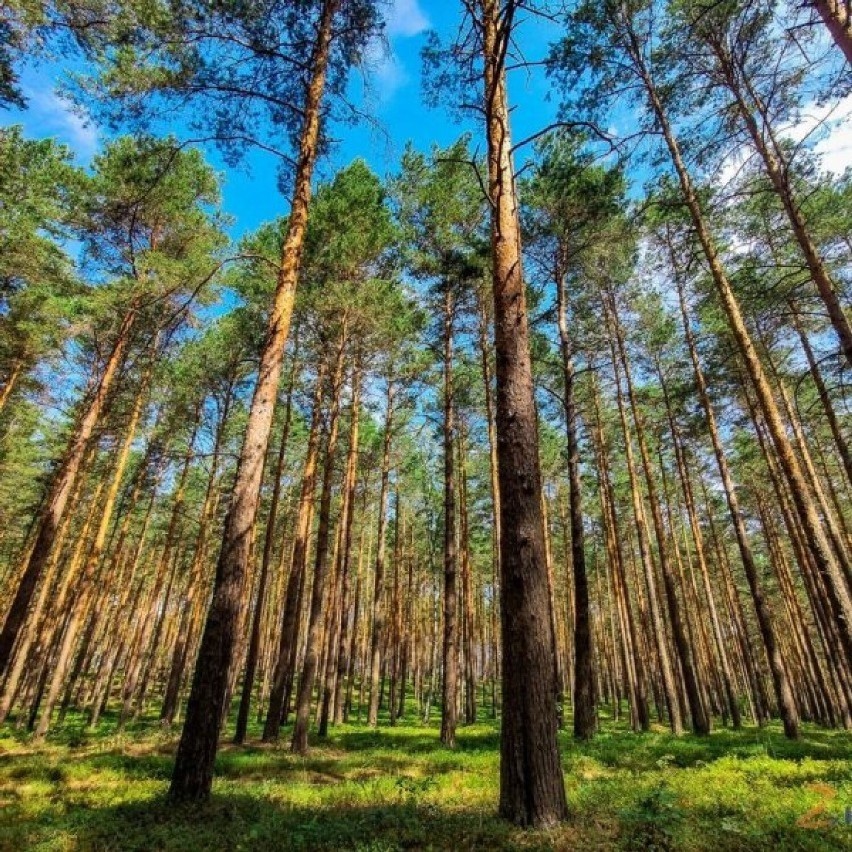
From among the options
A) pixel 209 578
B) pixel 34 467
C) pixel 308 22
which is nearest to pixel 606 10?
pixel 308 22

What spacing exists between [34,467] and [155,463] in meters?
11.2

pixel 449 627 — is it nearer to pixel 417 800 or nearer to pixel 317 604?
pixel 317 604

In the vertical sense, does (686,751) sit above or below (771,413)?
below

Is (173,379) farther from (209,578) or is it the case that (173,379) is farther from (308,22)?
(209,578)

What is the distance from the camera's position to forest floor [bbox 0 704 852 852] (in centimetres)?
388

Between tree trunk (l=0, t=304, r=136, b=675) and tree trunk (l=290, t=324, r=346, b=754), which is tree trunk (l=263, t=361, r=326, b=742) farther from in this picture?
tree trunk (l=0, t=304, r=136, b=675)

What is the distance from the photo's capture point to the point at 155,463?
819 inches

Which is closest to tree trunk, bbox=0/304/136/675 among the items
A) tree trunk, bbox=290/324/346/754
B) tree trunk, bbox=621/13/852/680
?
tree trunk, bbox=290/324/346/754

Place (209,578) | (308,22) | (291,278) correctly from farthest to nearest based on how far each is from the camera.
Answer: (209,578) < (308,22) < (291,278)

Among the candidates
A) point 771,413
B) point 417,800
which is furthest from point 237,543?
point 771,413

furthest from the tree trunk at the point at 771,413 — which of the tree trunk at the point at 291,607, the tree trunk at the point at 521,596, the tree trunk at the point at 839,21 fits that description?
the tree trunk at the point at 291,607

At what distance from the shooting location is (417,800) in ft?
19.6

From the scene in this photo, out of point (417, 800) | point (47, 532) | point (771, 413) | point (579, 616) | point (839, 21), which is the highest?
point (839, 21)

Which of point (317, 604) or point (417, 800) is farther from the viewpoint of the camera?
point (317, 604)
